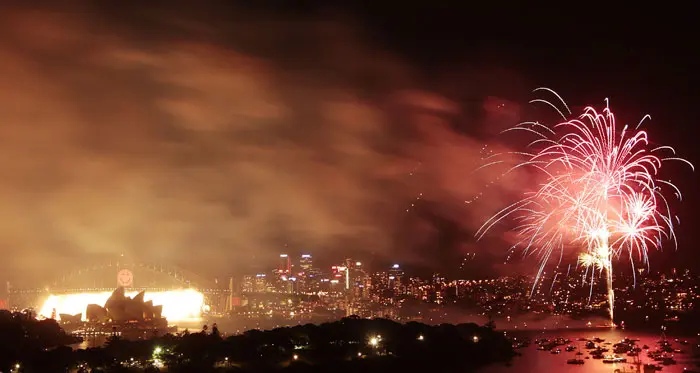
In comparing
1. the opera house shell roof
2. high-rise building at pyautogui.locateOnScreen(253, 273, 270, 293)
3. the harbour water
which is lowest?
the harbour water

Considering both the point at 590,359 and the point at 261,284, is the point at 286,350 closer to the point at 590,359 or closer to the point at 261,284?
the point at 590,359

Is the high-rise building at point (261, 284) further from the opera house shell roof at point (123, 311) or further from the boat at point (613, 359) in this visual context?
the boat at point (613, 359)

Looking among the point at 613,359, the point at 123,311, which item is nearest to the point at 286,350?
the point at 613,359

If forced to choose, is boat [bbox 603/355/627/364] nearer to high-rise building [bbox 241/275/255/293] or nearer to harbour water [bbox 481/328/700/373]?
harbour water [bbox 481/328/700/373]

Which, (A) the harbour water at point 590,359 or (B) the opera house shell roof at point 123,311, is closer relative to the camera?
(A) the harbour water at point 590,359

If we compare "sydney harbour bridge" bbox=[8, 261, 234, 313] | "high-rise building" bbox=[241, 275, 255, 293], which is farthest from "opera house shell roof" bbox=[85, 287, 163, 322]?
"high-rise building" bbox=[241, 275, 255, 293]

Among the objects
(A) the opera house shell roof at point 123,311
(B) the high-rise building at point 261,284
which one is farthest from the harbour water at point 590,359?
(B) the high-rise building at point 261,284

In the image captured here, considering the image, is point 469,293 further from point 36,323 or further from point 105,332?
point 36,323

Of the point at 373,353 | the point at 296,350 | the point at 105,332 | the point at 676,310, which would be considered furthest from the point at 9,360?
the point at 676,310
